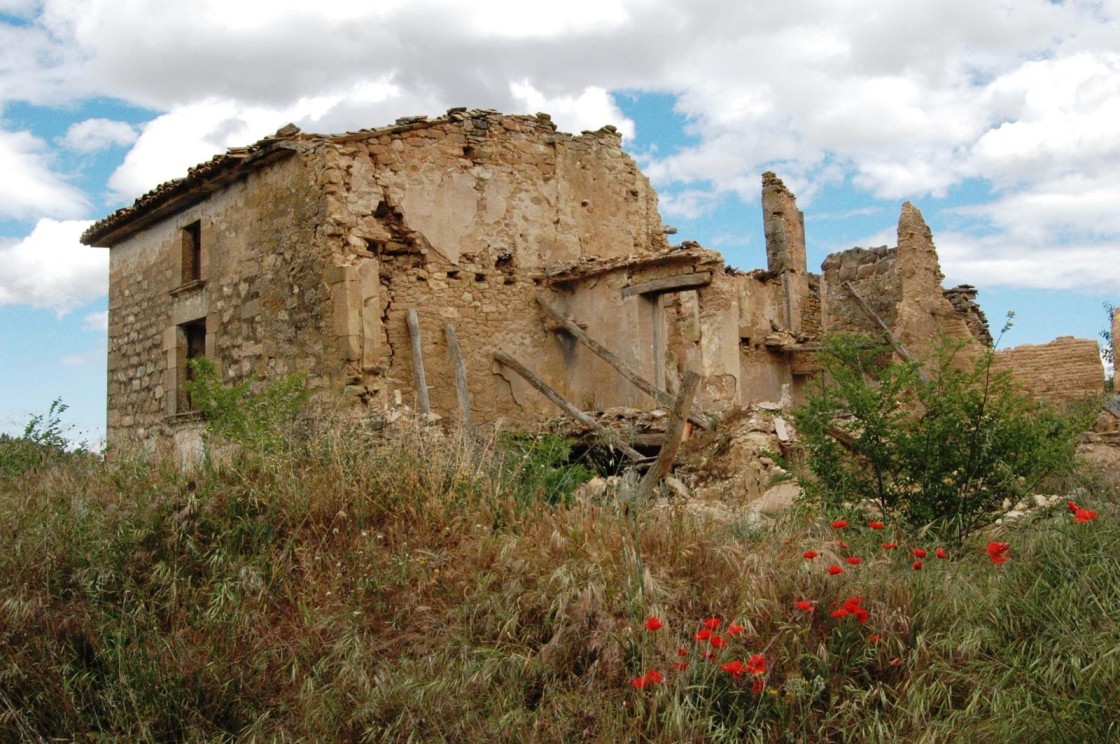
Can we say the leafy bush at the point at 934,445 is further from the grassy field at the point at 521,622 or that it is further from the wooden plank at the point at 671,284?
the wooden plank at the point at 671,284

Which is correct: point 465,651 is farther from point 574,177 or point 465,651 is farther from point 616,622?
point 574,177

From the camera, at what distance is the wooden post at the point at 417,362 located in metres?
11.7

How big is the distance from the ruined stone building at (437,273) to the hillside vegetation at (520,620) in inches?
211


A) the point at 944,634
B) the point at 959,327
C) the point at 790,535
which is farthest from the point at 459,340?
the point at 959,327

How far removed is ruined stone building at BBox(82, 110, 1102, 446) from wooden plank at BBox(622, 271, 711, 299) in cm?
2

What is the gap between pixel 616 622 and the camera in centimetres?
465

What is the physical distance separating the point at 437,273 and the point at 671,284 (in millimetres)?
2809

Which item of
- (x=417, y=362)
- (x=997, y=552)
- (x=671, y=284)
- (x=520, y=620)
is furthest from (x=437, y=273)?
(x=997, y=552)

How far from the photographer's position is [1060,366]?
1545 cm

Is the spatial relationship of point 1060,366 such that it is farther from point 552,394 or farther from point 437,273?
point 437,273

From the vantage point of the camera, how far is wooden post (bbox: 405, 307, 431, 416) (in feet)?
38.4

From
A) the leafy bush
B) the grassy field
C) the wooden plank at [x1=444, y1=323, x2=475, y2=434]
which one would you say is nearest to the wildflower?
the grassy field

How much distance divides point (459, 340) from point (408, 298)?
2.68 feet

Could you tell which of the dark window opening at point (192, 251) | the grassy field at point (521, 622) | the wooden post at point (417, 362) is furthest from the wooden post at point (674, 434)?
the dark window opening at point (192, 251)
